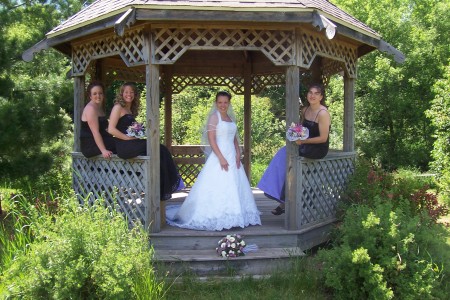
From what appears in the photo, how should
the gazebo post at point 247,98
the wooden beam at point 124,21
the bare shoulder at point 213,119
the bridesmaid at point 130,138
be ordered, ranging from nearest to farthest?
the wooden beam at point 124,21 < the bridesmaid at point 130,138 < the bare shoulder at point 213,119 < the gazebo post at point 247,98

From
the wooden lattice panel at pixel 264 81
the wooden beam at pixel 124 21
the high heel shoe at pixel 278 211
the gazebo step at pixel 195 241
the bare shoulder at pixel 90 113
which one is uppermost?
the wooden beam at pixel 124 21

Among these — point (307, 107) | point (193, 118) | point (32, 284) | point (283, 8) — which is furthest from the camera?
point (193, 118)

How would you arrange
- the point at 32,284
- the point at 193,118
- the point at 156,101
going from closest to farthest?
the point at 32,284 < the point at 156,101 < the point at 193,118

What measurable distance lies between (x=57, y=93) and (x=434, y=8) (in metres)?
16.4

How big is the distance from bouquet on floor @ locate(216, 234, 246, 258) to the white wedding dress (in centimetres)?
53

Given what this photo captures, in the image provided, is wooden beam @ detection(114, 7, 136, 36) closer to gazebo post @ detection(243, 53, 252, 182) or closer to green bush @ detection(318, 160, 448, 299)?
green bush @ detection(318, 160, 448, 299)

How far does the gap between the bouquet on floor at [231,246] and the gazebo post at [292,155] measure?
0.90 meters

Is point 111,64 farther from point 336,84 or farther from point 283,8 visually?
point 336,84

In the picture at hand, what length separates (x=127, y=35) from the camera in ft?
20.3

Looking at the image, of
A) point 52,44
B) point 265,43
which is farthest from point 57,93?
point 265,43

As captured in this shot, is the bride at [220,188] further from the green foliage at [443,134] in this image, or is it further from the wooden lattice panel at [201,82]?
the green foliage at [443,134]

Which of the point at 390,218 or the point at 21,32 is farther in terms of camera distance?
the point at 21,32

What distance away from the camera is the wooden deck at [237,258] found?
5.45m

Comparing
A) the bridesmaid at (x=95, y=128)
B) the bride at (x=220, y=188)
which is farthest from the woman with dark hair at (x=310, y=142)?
the bridesmaid at (x=95, y=128)
